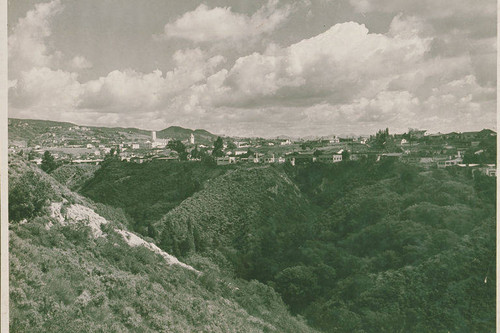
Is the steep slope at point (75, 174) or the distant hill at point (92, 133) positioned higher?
the distant hill at point (92, 133)

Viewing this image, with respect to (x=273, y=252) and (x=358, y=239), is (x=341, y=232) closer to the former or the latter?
(x=358, y=239)

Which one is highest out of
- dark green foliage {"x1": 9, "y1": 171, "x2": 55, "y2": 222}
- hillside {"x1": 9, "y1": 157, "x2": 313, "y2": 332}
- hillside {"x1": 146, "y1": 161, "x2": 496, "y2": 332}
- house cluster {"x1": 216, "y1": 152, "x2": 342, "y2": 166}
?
house cluster {"x1": 216, "y1": 152, "x2": 342, "y2": 166}

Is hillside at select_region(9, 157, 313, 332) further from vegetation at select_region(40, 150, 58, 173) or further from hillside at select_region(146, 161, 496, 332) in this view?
vegetation at select_region(40, 150, 58, 173)

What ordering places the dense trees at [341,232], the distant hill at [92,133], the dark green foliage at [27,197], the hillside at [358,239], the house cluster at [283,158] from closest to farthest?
the dark green foliage at [27,197] → the hillside at [358,239] → the dense trees at [341,232] → the distant hill at [92,133] → the house cluster at [283,158]

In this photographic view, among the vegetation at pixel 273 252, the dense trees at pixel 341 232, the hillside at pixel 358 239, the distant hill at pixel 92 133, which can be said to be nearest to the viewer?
the vegetation at pixel 273 252

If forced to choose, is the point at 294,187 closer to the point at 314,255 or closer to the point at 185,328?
the point at 314,255

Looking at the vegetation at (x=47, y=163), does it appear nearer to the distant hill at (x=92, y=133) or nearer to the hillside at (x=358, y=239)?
the distant hill at (x=92, y=133)

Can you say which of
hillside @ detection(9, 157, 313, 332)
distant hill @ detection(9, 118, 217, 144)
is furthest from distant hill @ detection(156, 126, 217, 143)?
hillside @ detection(9, 157, 313, 332)

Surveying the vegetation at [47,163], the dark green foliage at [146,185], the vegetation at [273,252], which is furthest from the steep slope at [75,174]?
the vegetation at [47,163]

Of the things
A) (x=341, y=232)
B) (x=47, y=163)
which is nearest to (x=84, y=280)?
(x=341, y=232)

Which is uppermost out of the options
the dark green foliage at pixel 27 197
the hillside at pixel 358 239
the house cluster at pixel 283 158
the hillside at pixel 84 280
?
the house cluster at pixel 283 158
